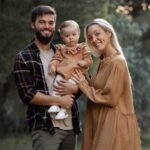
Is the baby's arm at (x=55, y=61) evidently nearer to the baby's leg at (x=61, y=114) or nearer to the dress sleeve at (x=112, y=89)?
the baby's leg at (x=61, y=114)

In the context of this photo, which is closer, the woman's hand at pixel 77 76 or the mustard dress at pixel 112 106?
the mustard dress at pixel 112 106

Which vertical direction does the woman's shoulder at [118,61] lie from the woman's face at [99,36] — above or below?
below

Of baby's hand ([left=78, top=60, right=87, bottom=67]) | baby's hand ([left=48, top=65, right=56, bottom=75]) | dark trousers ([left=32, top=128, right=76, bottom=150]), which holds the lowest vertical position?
dark trousers ([left=32, top=128, right=76, bottom=150])

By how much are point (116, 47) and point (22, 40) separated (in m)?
6.92

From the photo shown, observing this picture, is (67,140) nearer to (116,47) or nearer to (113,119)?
(113,119)

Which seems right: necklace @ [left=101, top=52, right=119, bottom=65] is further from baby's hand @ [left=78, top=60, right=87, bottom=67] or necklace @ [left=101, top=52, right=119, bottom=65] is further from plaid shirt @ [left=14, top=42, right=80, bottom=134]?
plaid shirt @ [left=14, top=42, right=80, bottom=134]

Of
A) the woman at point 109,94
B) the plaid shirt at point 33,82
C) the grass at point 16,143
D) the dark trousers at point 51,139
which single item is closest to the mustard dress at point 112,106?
the woman at point 109,94

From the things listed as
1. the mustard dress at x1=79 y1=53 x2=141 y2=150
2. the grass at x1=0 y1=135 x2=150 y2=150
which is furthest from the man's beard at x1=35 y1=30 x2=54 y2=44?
the grass at x1=0 y1=135 x2=150 y2=150

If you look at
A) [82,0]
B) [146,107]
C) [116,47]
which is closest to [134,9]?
[146,107]

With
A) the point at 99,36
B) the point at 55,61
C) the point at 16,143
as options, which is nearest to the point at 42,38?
the point at 55,61

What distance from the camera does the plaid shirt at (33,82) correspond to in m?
5.26

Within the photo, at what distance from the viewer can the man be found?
17.2 feet

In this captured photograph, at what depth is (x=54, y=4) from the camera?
1150 cm

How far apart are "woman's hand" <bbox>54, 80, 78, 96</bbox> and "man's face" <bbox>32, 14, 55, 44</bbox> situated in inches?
15.8
